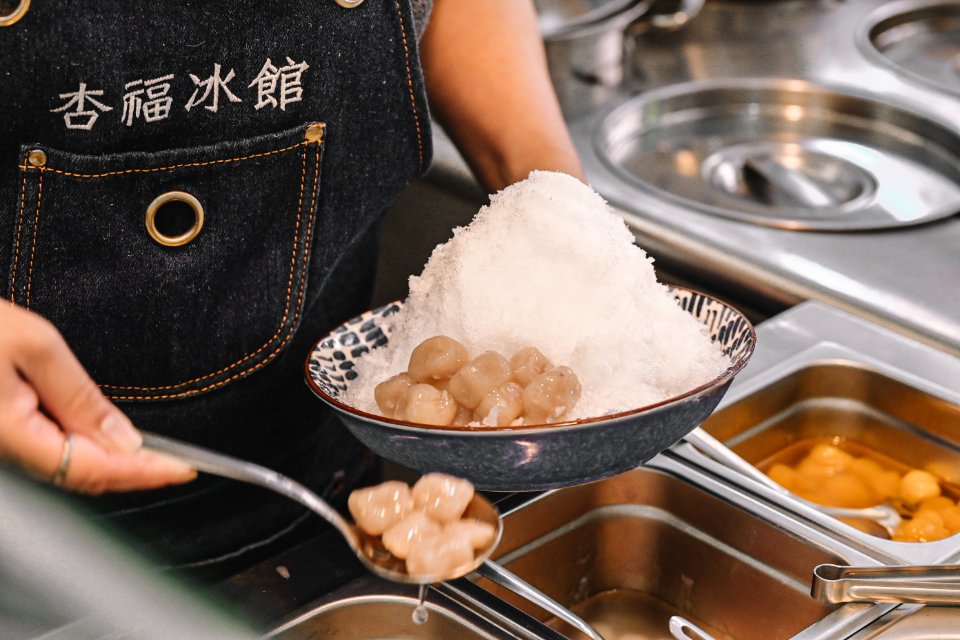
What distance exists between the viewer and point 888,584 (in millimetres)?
886

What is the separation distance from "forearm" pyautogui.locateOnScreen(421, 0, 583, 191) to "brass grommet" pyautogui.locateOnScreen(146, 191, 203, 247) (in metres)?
0.37

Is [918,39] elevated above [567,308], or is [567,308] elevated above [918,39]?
[567,308]

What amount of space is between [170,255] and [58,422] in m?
0.40

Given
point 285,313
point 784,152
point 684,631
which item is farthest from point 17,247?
point 784,152

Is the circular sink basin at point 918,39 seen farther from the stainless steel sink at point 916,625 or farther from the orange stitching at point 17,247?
the orange stitching at point 17,247

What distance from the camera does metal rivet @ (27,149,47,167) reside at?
3.24ft

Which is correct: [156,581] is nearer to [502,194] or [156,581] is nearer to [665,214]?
[502,194]

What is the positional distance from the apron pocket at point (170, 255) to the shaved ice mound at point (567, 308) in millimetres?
203

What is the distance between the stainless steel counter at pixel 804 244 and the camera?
137 cm

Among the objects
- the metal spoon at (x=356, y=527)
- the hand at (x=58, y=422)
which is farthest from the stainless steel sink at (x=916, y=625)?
the hand at (x=58, y=422)

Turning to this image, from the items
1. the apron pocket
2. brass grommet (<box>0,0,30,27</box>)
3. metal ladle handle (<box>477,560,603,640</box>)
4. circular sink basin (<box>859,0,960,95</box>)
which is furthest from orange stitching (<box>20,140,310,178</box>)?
circular sink basin (<box>859,0,960,95</box>)

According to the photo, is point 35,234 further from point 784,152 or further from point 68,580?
point 784,152

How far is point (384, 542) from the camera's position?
0.82m

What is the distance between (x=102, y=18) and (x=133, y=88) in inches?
2.6
